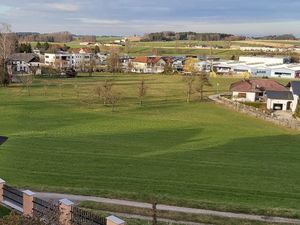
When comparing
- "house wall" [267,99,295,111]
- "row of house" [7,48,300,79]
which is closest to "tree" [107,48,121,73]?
"row of house" [7,48,300,79]

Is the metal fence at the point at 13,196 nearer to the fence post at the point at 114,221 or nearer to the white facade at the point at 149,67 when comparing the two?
the fence post at the point at 114,221

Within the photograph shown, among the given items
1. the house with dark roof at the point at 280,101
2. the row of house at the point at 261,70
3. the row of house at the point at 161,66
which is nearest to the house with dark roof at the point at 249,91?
the house with dark roof at the point at 280,101

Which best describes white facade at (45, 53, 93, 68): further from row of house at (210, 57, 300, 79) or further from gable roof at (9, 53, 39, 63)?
row of house at (210, 57, 300, 79)

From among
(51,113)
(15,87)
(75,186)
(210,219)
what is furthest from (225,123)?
(15,87)

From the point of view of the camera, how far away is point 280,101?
56062 mm

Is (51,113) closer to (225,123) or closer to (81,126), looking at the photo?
(81,126)

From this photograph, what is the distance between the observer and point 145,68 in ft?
398

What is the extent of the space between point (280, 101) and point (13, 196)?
46921mm

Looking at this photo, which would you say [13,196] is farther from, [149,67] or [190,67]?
[149,67]

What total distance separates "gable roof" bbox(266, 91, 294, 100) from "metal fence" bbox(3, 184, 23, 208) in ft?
153

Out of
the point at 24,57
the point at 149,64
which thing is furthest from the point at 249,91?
the point at 24,57

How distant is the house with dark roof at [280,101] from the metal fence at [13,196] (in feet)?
152

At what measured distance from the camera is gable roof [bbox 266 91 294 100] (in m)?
56.2

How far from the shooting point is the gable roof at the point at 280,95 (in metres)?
56.2
